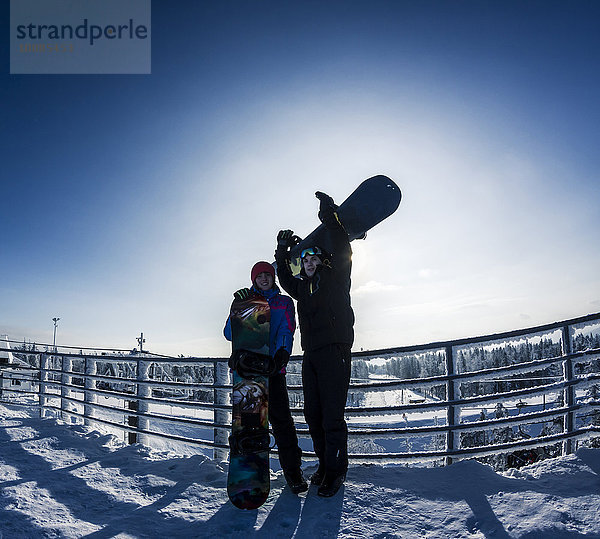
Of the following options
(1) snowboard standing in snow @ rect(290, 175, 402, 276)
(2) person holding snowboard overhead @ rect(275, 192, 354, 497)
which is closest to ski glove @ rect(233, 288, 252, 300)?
(2) person holding snowboard overhead @ rect(275, 192, 354, 497)

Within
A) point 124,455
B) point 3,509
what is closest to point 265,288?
point 3,509

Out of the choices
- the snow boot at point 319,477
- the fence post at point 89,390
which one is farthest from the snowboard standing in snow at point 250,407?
the fence post at point 89,390

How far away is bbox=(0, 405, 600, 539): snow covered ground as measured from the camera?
8.56ft

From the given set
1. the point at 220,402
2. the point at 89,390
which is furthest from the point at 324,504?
the point at 89,390

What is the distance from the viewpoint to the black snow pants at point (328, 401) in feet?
10.2

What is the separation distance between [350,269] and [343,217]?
1.74 metres

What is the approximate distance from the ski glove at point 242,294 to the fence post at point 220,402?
Answer: 1.45m

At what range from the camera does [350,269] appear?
358 centimetres

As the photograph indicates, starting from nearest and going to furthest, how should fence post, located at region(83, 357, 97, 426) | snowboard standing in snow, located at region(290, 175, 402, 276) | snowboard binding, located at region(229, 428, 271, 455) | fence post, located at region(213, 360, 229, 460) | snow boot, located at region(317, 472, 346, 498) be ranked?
snow boot, located at region(317, 472, 346, 498) < snowboard binding, located at region(229, 428, 271, 455) < fence post, located at region(213, 360, 229, 460) < snowboard standing in snow, located at region(290, 175, 402, 276) < fence post, located at region(83, 357, 97, 426)

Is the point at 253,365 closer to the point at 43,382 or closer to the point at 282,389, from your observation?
the point at 282,389

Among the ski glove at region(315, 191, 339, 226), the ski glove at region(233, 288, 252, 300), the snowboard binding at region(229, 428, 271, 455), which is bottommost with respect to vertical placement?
the snowboard binding at region(229, 428, 271, 455)

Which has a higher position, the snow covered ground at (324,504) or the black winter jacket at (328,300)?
the black winter jacket at (328,300)

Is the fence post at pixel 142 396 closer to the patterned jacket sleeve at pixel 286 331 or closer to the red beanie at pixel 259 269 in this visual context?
the red beanie at pixel 259 269

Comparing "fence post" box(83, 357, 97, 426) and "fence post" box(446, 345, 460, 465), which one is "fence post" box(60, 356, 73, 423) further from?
"fence post" box(446, 345, 460, 465)
